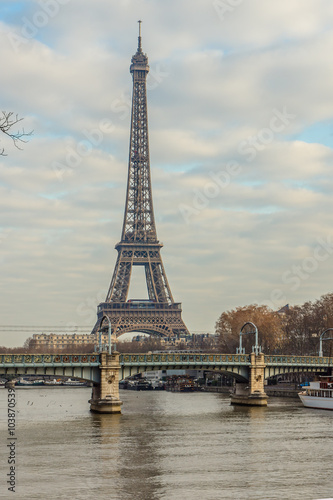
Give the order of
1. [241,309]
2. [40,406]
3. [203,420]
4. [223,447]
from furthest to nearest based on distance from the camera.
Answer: [241,309] < [40,406] < [203,420] < [223,447]

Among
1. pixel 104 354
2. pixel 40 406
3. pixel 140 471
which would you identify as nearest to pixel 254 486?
pixel 140 471

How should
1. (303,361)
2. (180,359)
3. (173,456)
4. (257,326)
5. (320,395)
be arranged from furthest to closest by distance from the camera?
(257,326)
(303,361)
(320,395)
(180,359)
(173,456)

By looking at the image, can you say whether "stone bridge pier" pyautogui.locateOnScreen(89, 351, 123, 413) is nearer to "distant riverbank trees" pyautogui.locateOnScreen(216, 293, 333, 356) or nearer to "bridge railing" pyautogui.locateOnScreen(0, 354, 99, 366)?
"bridge railing" pyautogui.locateOnScreen(0, 354, 99, 366)

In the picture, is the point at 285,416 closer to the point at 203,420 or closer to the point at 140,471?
the point at 203,420

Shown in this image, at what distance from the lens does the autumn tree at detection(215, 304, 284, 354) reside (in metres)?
169

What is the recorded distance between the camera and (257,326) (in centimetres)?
16962

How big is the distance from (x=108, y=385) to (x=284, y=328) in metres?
91.0

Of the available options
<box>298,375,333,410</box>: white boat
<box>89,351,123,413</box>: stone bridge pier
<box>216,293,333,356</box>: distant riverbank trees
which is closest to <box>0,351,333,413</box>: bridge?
<box>89,351,123,413</box>: stone bridge pier

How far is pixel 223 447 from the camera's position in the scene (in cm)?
6394

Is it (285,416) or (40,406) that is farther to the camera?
(40,406)

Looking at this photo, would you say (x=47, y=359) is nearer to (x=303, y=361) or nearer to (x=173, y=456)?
(x=173, y=456)

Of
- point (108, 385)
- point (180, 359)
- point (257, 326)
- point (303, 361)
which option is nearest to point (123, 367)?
point (108, 385)

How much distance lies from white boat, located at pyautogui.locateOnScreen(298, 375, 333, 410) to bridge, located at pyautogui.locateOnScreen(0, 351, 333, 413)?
A: 4485 mm

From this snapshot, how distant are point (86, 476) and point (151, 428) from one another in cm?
2809
